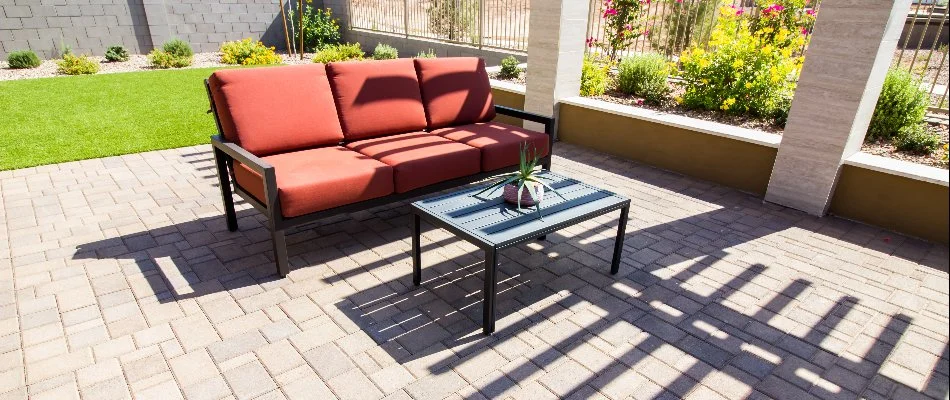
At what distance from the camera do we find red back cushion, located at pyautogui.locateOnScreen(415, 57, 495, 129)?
5.01 metres

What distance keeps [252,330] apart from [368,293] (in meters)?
0.71

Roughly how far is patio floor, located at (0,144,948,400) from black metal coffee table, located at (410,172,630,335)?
0.31 m

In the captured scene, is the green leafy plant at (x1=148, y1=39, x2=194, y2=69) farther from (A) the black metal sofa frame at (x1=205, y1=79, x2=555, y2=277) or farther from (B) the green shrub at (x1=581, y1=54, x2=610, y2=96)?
(B) the green shrub at (x1=581, y1=54, x2=610, y2=96)

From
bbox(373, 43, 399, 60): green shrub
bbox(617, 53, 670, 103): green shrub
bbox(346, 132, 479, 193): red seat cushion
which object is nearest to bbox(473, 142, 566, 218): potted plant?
bbox(346, 132, 479, 193): red seat cushion

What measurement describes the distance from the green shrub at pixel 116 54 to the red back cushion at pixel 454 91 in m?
10.1

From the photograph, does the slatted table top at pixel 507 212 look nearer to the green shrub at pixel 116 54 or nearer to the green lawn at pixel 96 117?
the green lawn at pixel 96 117

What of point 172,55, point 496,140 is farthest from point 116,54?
point 496,140

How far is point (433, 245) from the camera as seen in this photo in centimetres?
408

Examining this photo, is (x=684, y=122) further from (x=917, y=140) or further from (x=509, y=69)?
(x=509, y=69)

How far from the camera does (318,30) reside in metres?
14.3

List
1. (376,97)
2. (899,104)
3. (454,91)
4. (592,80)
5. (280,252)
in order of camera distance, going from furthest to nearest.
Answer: (592,80)
(454,91)
(899,104)
(376,97)
(280,252)

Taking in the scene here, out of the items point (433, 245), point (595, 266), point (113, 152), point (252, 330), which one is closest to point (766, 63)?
point (595, 266)

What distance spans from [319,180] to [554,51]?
398 cm

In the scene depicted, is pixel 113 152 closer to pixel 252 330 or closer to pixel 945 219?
pixel 252 330
